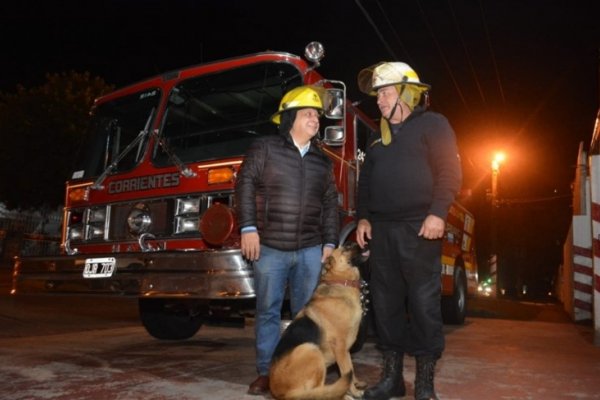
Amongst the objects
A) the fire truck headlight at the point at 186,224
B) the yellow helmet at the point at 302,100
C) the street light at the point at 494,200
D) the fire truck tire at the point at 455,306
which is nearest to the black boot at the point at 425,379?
the yellow helmet at the point at 302,100

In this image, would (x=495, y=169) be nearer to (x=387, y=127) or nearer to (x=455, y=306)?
(x=455, y=306)

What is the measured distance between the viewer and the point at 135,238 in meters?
4.80

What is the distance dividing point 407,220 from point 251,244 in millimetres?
1048

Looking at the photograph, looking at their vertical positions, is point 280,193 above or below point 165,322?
above

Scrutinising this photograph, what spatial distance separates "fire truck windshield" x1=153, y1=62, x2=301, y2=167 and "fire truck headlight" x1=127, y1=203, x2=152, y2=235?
468 millimetres

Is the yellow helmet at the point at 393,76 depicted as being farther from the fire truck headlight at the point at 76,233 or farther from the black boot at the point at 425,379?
the fire truck headlight at the point at 76,233

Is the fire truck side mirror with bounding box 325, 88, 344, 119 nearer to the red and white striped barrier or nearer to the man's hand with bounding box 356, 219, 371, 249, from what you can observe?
the man's hand with bounding box 356, 219, 371, 249

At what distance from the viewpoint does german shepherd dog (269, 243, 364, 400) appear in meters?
3.02

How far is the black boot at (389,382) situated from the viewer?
328 cm

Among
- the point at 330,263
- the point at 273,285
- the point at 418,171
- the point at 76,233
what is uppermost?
the point at 418,171

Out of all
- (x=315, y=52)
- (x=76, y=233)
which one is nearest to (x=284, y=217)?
(x=315, y=52)

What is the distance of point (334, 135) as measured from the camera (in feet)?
14.8

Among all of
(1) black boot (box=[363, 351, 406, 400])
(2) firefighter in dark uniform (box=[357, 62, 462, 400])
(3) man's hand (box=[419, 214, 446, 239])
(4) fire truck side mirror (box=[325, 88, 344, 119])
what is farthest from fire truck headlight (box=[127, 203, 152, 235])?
(3) man's hand (box=[419, 214, 446, 239])

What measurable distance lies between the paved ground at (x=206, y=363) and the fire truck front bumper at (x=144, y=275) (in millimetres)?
643
